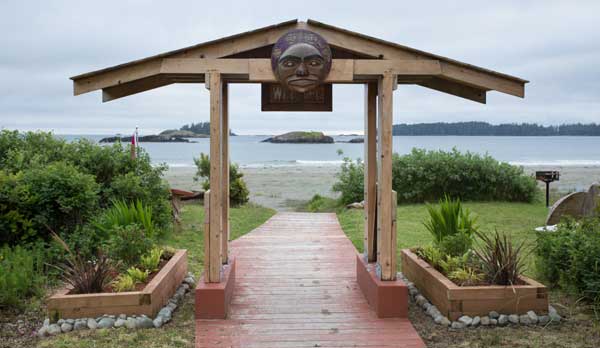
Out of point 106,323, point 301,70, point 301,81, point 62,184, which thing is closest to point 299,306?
point 106,323

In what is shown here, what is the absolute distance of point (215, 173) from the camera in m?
5.11

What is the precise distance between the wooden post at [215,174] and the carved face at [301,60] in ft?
2.09

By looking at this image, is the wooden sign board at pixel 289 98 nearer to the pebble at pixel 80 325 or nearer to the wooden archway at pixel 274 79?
the wooden archway at pixel 274 79

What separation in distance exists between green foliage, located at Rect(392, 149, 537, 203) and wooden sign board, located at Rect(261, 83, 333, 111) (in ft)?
30.7

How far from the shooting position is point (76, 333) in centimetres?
452

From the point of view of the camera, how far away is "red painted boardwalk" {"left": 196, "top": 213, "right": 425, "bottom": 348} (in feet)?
15.0

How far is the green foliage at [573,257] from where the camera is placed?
198 inches

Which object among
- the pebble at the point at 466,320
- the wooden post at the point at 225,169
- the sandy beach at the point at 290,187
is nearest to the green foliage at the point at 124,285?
the wooden post at the point at 225,169

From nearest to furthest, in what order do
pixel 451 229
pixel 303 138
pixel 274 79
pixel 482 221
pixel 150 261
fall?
pixel 274 79, pixel 150 261, pixel 451 229, pixel 482 221, pixel 303 138

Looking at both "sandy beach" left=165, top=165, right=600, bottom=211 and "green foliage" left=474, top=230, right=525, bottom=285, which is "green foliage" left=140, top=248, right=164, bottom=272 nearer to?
"green foliage" left=474, top=230, right=525, bottom=285

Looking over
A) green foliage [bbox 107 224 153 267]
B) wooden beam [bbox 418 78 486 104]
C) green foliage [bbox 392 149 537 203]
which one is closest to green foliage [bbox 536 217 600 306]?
wooden beam [bbox 418 78 486 104]

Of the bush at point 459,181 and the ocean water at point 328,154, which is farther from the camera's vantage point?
the ocean water at point 328,154

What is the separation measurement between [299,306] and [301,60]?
256 centimetres

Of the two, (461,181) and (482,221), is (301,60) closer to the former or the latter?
(482,221)
